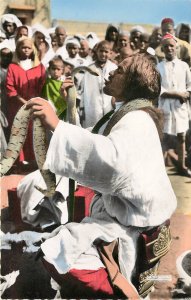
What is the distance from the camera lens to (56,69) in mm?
2580

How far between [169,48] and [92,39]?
0.36 meters

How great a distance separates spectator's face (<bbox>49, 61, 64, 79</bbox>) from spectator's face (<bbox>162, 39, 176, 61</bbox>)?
488 millimetres

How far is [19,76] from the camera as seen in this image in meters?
2.68

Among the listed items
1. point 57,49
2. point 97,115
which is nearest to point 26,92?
point 97,115

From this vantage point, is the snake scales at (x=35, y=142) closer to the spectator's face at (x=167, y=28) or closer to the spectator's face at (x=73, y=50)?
the spectator's face at (x=167, y=28)

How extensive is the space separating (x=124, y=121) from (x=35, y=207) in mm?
693

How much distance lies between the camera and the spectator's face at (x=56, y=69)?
254 centimetres

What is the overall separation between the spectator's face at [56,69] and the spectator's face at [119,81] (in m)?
0.55

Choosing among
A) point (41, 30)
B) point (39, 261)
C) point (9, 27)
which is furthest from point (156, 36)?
point (39, 261)

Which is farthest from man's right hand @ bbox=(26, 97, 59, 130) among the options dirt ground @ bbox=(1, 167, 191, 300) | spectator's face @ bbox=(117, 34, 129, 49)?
spectator's face @ bbox=(117, 34, 129, 49)

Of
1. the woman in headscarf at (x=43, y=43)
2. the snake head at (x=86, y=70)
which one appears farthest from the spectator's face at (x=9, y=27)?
the snake head at (x=86, y=70)

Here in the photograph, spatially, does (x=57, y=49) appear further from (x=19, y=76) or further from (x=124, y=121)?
(x=124, y=121)

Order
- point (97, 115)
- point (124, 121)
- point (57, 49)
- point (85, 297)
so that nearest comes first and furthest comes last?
point (124, 121) < point (85, 297) < point (97, 115) < point (57, 49)

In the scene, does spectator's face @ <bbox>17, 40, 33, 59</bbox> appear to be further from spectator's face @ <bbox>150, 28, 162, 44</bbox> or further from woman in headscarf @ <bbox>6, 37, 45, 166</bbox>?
spectator's face @ <bbox>150, 28, 162, 44</bbox>
